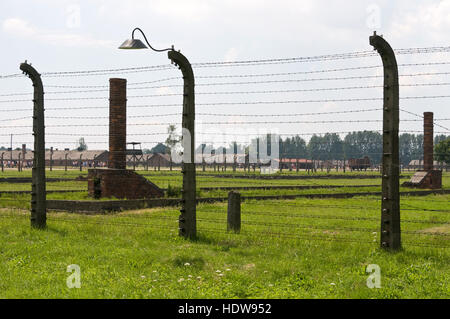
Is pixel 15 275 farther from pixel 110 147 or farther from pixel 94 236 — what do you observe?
pixel 110 147

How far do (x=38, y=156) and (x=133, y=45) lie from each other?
3941 mm

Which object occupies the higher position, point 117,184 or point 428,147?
point 428,147

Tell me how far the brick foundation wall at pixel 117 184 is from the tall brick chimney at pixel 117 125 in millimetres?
423

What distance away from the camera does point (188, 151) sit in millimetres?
10508

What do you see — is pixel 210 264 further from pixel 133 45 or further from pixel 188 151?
pixel 133 45

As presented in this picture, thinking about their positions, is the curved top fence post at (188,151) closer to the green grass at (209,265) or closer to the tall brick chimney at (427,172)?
the green grass at (209,265)

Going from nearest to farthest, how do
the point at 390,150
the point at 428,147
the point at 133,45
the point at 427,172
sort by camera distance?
the point at 390,150 → the point at 133,45 → the point at 428,147 → the point at 427,172

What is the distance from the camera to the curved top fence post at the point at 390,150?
28.8 feet

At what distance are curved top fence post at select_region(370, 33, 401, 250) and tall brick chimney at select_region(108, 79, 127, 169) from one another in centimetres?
1265

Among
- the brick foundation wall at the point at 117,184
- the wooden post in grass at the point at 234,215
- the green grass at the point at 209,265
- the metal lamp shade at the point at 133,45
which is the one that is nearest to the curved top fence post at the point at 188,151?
the green grass at the point at 209,265

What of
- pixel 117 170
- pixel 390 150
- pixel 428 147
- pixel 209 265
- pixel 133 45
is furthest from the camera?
pixel 428 147

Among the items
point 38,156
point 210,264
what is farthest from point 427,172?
point 210,264
